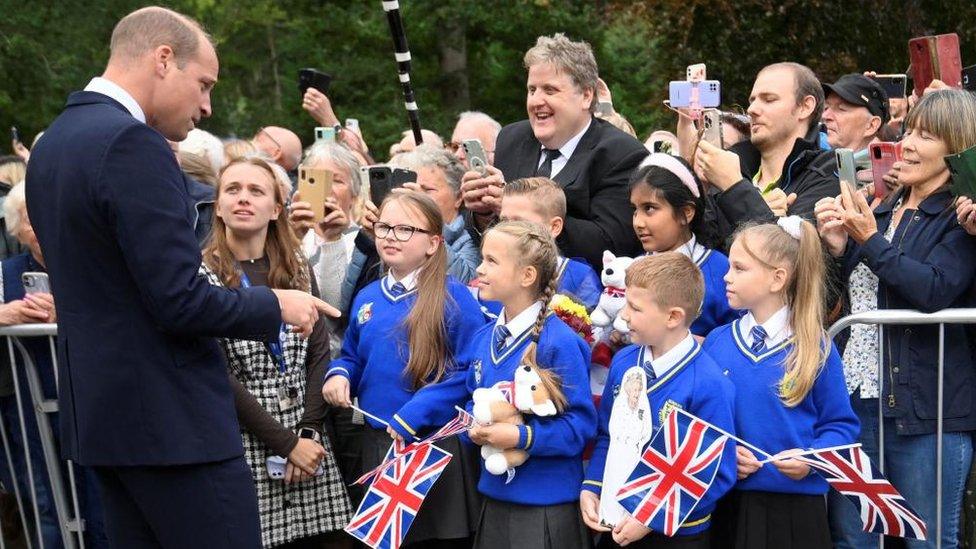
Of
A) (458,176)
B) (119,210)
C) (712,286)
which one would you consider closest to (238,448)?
(119,210)

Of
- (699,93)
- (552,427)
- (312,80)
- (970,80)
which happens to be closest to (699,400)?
(552,427)

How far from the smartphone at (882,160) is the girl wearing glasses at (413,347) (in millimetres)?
1687

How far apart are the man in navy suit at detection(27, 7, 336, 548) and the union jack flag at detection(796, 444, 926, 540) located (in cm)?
179

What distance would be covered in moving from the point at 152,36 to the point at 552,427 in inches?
74.6

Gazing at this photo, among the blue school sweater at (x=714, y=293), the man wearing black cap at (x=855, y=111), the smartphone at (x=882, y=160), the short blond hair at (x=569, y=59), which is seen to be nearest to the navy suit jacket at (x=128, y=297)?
the blue school sweater at (x=714, y=293)

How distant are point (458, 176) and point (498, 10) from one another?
37.1 feet

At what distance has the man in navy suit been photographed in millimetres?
3727

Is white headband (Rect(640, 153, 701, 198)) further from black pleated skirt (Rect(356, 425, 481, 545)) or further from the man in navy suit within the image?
the man in navy suit

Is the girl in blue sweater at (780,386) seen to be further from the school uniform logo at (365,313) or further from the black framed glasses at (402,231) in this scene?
the school uniform logo at (365,313)

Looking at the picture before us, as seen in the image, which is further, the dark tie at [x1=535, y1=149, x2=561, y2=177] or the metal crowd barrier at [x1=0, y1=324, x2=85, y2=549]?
the dark tie at [x1=535, y1=149, x2=561, y2=177]

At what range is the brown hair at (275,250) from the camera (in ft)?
17.3

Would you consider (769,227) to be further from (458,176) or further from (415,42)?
(415,42)

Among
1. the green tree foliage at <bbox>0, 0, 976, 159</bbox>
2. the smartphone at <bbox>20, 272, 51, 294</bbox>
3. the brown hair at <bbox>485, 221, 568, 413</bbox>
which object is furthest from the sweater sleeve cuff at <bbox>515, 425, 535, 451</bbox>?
the green tree foliage at <bbox>0, 0, 976, 159</bbox>

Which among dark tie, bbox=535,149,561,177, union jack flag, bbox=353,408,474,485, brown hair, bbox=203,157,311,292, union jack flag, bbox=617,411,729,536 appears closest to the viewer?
union jack flag, bbox=617,411,729,536
